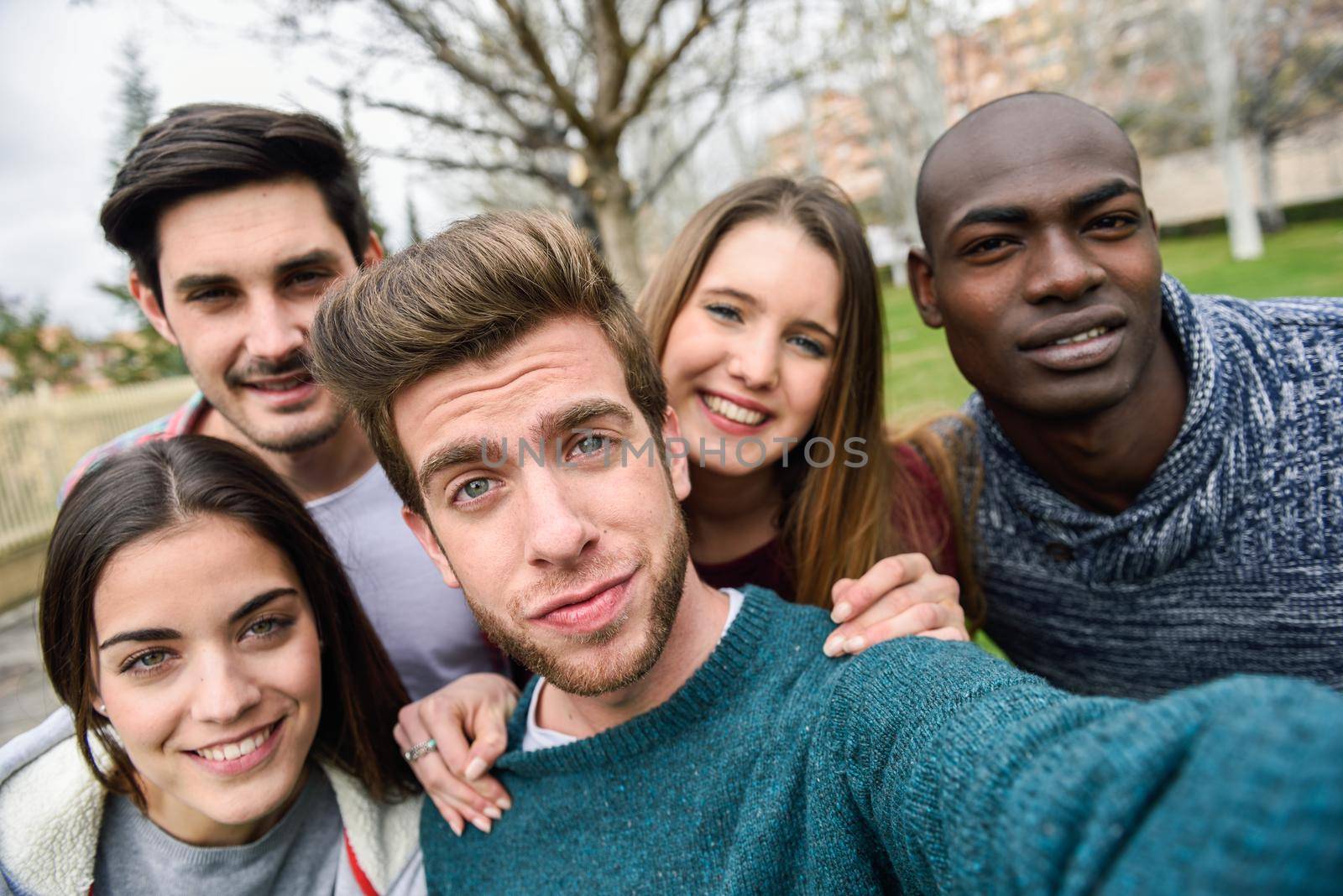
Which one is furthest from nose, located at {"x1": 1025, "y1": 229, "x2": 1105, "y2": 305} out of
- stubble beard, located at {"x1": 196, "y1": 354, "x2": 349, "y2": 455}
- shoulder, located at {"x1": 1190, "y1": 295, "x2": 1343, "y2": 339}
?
stubble beard, located at {"x1": 196, "y1": 354, "x2": 349, "y2": 455}

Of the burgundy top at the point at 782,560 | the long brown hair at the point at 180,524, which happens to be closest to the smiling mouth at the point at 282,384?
the long brown hair at the point at 180,524

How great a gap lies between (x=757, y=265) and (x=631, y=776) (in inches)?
70.8

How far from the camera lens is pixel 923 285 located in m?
2.81

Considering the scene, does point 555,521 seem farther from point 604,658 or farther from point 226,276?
point 226,276

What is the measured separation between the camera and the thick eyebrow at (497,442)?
179 centimetres

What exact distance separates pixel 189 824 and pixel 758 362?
7.03 ft

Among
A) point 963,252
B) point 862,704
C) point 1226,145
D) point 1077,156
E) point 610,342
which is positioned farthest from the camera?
point 1226,145

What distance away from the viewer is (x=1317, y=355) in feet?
7.72

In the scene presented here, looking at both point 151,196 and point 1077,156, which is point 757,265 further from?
point 151,196

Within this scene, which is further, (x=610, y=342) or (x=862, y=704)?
(x=610, y=342)

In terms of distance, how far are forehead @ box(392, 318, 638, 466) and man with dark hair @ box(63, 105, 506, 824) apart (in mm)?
1127

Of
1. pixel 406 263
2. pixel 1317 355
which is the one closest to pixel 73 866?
pixel 406 263

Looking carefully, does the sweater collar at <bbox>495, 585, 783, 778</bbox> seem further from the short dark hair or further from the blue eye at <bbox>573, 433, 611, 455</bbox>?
the short dark hair

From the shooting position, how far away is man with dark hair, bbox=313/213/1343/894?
1.50 metres
